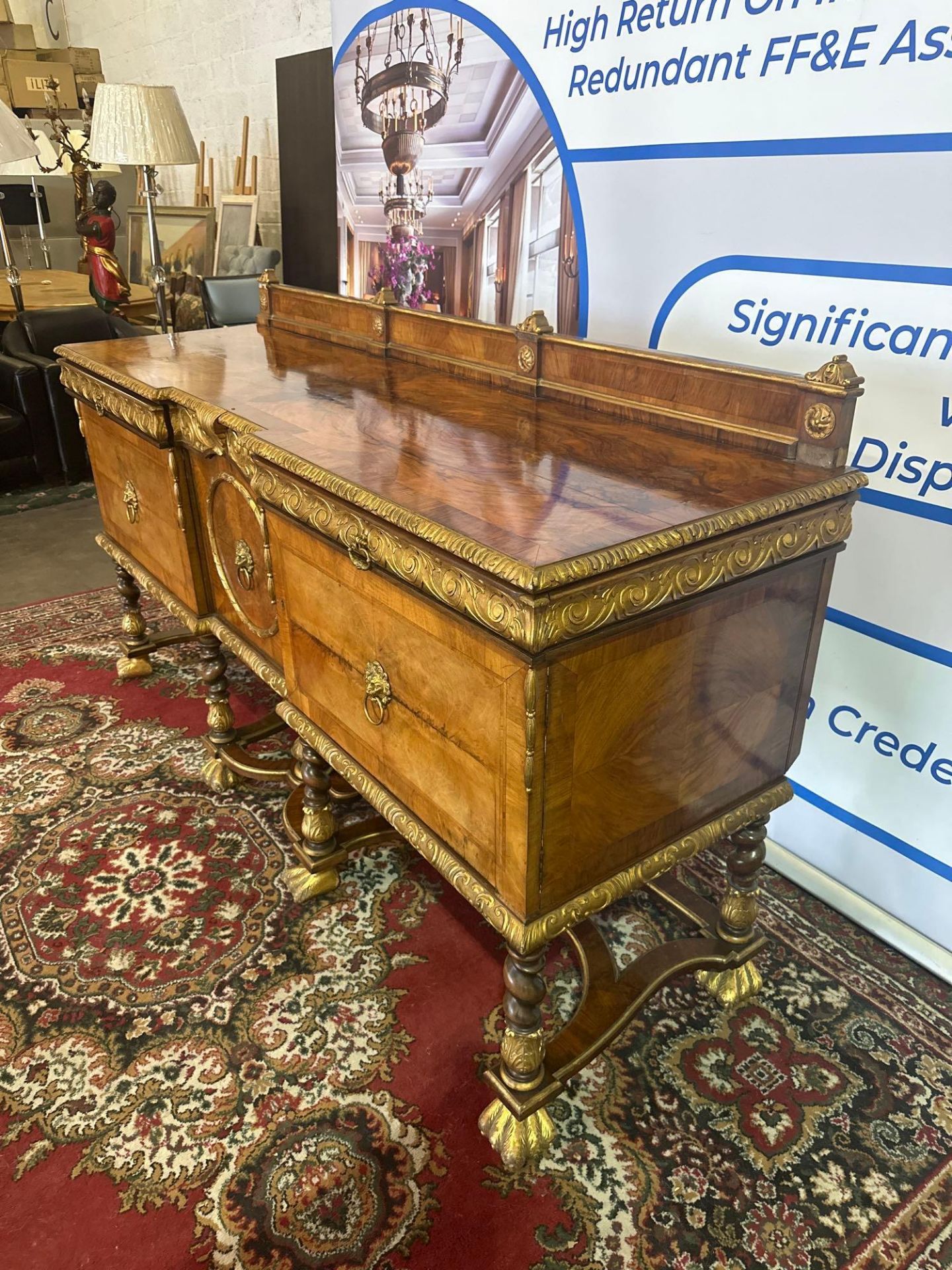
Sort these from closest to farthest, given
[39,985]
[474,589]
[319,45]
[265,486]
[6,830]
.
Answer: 1. [474,589]
2. [265,486]
3. [39,985]
4. [6,830]
5. [319,45]

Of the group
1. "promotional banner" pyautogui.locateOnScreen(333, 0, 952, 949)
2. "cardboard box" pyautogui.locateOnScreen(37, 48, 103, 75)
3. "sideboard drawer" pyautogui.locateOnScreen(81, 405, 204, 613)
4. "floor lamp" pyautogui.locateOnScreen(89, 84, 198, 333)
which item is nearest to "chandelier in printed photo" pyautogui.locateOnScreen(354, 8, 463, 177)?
"promotional banner" pyautogui.locateOnScreen(333, 0, 952, 949)

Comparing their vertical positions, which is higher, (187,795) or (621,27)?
(621,27)

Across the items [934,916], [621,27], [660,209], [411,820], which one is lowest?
[934,916]

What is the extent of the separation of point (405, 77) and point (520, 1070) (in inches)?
120

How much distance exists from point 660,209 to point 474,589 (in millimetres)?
1329

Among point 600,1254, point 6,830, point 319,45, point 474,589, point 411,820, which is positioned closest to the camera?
point 474,589

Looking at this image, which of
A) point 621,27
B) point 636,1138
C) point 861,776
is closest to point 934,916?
point 861,776

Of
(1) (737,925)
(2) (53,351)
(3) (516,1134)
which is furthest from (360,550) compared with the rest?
(2) (53,351)

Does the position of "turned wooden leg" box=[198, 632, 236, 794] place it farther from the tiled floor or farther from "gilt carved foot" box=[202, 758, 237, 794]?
the tiled floor

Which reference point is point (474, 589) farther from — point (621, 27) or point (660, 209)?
point (621, 27)

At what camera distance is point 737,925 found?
1.87m

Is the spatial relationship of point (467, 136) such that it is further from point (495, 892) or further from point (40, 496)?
point (40, 496)

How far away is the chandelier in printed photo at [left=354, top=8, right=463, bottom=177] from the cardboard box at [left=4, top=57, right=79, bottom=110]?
668 centimetres

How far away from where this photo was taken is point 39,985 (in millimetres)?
1917
